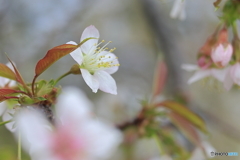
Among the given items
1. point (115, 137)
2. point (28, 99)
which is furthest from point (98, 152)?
point (28, 99)

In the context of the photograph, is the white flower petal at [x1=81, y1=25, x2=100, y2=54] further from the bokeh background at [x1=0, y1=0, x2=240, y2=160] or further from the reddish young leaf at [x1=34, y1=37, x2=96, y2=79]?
the bokeh background at [x1=0, y1=0, x2=240, y2=160]

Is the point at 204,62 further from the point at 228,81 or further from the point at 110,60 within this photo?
the point at 110,60

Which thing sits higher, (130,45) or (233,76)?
(130,45)

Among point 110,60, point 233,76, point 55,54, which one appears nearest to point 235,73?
point 233,76

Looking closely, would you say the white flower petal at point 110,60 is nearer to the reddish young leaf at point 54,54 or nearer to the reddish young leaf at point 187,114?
the reddish young leaf at point 54,54

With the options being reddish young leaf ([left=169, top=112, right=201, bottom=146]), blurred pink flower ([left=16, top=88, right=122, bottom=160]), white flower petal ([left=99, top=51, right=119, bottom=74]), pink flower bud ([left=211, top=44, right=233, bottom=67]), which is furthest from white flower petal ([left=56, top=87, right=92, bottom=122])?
reddish young leaf ([left=169, top=112, right=201, bottom=146])

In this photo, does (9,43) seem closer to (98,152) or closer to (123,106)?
(123,106)
